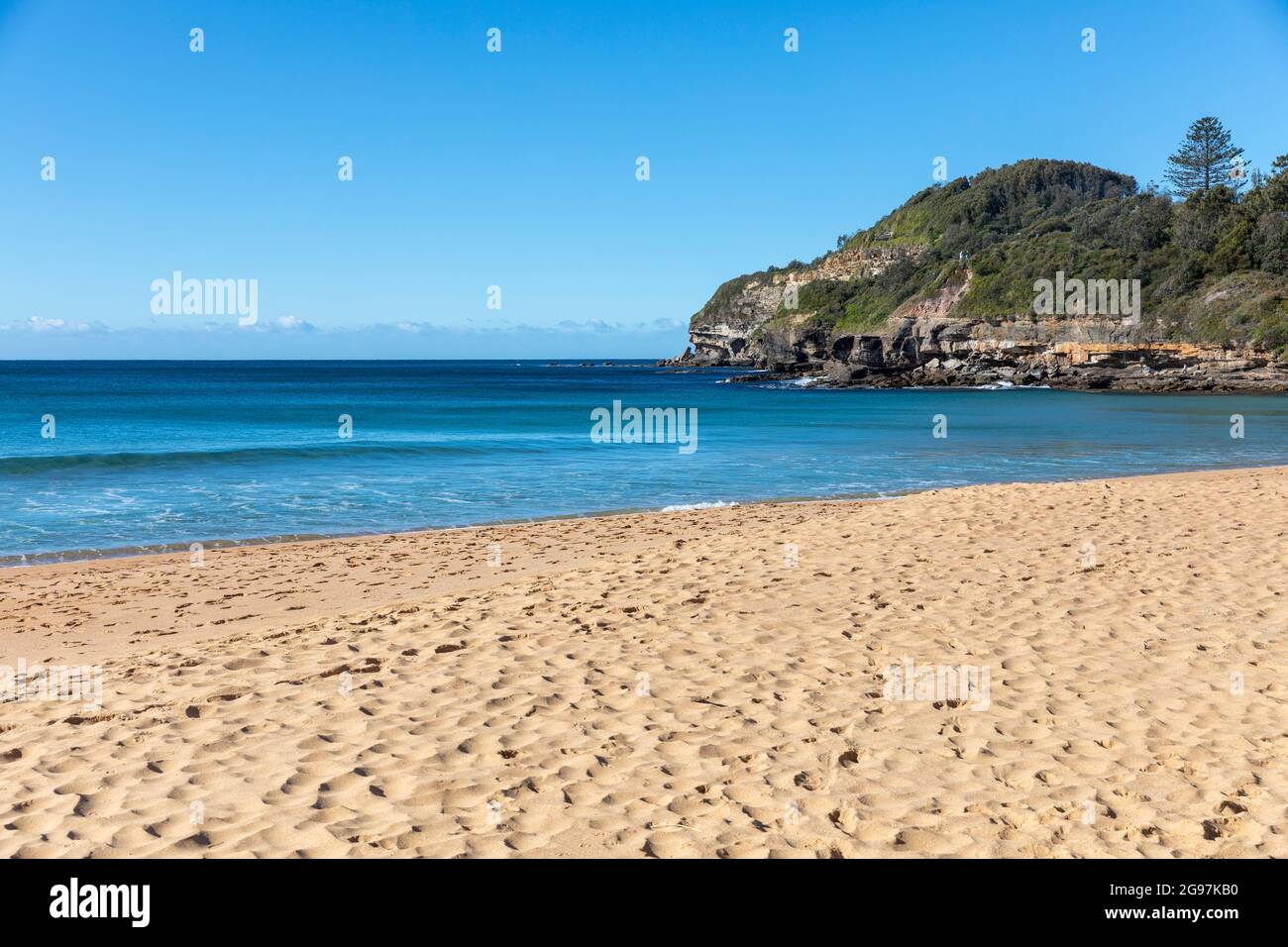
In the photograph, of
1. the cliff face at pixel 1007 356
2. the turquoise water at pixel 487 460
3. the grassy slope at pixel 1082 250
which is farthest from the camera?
the grassy slope at pixel 1082 250

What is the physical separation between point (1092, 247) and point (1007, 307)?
1188 centimetres

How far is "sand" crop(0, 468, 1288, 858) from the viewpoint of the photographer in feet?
14.4

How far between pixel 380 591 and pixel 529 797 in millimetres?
6800

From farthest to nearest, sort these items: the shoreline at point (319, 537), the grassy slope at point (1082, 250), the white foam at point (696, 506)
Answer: the grassy slope at point (1082, 250) < the white foam at point (696, 506) < the shoreline at point (319, 537)

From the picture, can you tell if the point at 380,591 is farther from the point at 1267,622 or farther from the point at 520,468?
the point at 520,468

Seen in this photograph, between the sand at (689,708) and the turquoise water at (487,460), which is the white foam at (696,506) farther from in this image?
the sand at (689,708)

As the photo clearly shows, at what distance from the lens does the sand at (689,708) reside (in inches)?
173

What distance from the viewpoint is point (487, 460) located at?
1105 inches

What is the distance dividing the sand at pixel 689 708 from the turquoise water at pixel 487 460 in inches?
243

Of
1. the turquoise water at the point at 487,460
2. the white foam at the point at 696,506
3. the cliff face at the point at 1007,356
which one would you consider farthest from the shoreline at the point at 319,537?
the cliff face at the point at 1007,356

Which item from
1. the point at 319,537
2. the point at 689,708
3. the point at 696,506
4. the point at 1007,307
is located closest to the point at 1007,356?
the point at 1007,307

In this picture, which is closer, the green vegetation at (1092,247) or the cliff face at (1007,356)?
the cliff face at (1007,356)

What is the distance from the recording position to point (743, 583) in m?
9.48
